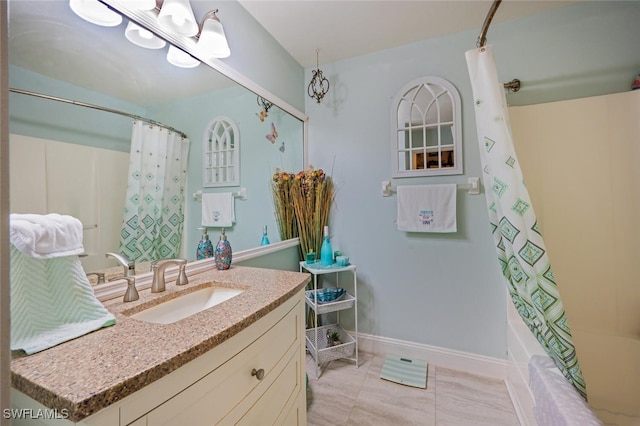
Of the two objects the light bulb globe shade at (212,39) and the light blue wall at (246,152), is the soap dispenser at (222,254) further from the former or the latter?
the light bulb globe shade at (212,39)

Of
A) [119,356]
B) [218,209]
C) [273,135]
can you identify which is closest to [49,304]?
[119,356]

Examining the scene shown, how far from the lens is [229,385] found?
71 cm

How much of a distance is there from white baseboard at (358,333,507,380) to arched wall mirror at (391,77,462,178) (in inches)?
51.2

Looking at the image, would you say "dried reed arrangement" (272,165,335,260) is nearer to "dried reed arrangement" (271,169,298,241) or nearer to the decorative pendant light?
"dried reed arrangement" (271,169,298,241)

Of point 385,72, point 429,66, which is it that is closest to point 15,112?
point 385,72

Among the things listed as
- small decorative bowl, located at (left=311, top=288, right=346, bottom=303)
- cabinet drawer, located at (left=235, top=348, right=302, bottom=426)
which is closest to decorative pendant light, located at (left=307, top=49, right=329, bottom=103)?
small decorative bowl, located at (left=311, top=288, right=346, bottom=303)

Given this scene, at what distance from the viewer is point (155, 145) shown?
111cm

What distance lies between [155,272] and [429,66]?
2.18 metres

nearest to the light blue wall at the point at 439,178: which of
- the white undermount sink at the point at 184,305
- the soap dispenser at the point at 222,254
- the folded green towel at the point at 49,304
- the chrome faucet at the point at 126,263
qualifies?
the soap dispenser at the point at 222,254

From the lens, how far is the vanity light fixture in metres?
1.21

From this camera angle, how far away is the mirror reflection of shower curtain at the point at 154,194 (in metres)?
1.02

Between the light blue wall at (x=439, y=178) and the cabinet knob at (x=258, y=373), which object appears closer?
the cabinet knob at (x=258, y=373)

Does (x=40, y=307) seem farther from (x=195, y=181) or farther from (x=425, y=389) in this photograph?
(x=425, y=389)

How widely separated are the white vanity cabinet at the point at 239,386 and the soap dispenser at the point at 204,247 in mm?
568
